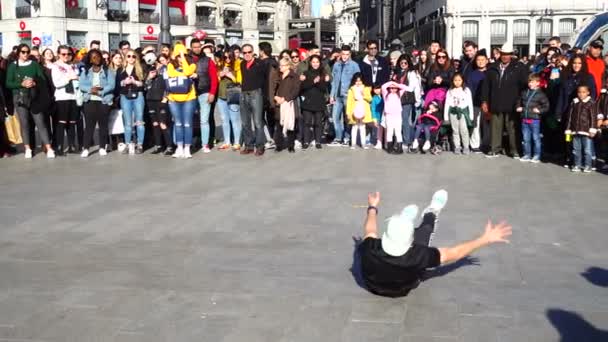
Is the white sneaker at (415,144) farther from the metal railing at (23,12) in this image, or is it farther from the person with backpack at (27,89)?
the metal railing at (23,12)

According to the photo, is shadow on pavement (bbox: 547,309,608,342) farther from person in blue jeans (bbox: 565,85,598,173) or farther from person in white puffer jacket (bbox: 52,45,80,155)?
person in white puffer jacket (bbox: 52,45,80,155)

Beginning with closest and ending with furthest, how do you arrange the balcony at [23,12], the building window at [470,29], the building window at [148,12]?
the balcony at [23,12] < the building window at [148,12] < the building window at [470,29]

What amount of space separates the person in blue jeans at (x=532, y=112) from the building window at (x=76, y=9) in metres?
45.3

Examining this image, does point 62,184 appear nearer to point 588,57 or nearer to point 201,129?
point 201,129

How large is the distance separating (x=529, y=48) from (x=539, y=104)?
2126 inches

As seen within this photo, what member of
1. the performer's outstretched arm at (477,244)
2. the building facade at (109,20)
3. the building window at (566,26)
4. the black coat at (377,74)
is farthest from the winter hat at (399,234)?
the building window at (566,26)

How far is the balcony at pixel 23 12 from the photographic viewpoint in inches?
2068

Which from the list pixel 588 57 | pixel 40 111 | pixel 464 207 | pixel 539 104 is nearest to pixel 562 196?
pixel 464 207

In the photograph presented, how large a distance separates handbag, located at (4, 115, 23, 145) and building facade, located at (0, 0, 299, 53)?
2900 centimetres

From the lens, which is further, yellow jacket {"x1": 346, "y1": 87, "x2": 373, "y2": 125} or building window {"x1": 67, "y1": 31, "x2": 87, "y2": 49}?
building window {"x1": 67, "y1": 31, "x2": 87, "y2": 49}

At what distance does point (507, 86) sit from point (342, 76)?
10.2 ft

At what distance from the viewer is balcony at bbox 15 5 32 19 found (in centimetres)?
5253

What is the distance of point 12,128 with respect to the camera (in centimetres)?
1406

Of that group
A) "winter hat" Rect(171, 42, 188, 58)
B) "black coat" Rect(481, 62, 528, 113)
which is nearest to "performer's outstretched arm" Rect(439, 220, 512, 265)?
"black coat" Rect(481, 62, 528, 113)
